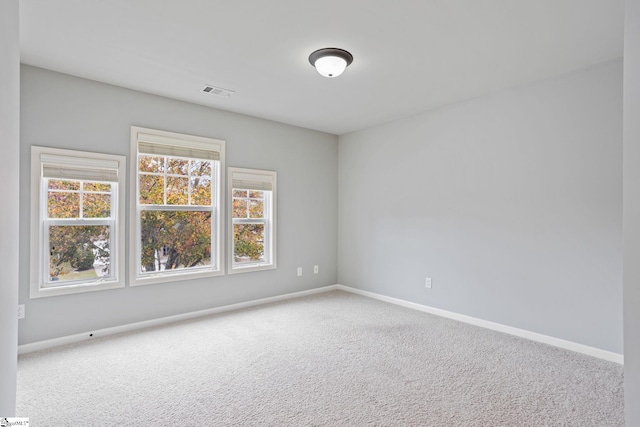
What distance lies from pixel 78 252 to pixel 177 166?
4.55 ft

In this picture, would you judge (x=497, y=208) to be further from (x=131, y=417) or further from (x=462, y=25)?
(x=131, y=417)

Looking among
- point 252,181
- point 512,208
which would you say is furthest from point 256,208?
point 512,208

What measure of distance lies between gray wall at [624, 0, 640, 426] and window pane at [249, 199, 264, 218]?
4.02m

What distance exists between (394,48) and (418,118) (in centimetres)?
184

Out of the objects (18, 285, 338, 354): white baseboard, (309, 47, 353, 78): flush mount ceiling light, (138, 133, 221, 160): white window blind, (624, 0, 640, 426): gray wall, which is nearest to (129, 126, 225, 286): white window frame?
(138, 133, 221, 160): white window blind

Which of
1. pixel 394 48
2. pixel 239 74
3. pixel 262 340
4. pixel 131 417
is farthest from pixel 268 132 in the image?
pixel 131 417

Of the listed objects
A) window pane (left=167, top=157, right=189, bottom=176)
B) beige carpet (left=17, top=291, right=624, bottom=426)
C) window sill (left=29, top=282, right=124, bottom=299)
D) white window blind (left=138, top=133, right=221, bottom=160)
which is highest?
white window blind (left=138, top=133, right=221, bottom=160)

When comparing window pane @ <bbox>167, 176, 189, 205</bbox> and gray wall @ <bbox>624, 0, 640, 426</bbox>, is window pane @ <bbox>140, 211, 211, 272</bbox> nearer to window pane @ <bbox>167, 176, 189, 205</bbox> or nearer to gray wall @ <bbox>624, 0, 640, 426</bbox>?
window pane @ <bbox>167, 176, 189, 205</bbox>

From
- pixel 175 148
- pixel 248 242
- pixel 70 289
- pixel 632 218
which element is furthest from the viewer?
pixel 248 242

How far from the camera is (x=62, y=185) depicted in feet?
10.9

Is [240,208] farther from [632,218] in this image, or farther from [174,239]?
[632,218]

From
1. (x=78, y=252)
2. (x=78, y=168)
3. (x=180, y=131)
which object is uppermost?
(x=180, y=131)

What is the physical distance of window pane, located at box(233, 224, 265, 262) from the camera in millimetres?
4621

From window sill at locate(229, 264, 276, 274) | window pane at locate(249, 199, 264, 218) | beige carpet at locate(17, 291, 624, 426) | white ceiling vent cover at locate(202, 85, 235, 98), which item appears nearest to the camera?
beige carpet at locate(17, 291, 624, 426)
